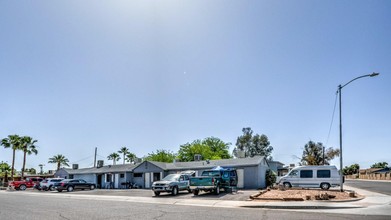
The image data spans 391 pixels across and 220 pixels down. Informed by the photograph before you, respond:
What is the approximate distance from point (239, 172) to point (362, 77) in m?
16.6

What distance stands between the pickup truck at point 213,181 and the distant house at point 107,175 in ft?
63.8

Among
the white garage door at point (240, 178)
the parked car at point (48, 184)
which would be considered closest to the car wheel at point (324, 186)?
the white garage door at point (240, 178)

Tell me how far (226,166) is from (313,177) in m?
10.1

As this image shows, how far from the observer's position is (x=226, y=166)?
1409 inches

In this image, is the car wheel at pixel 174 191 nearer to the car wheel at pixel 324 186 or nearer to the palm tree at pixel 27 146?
the car wheel at pixel 324 186

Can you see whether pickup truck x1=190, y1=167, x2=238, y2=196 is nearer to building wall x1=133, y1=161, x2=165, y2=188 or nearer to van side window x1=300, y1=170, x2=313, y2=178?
van side window x1=300, y1=170, x2=313, y2=178

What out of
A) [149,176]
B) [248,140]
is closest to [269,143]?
[248,140]

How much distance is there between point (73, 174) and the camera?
51.8m

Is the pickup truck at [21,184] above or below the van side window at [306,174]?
below

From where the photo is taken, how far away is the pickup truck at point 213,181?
24.2m

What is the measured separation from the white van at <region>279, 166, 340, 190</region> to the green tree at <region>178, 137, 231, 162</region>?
42876 mm

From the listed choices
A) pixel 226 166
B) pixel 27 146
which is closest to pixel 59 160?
pixel 27 146

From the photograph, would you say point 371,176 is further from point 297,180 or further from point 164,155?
point 297,180

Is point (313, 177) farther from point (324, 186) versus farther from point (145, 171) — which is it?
point (145, 171)
